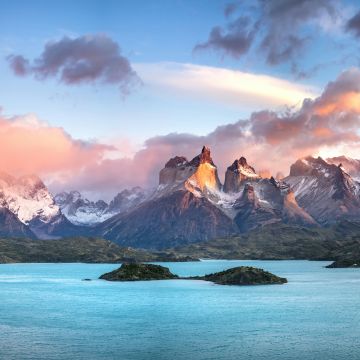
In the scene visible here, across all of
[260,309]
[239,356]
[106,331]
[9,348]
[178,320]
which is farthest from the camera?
[260,309]

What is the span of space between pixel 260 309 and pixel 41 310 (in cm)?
7176

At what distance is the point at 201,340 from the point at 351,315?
64.9m

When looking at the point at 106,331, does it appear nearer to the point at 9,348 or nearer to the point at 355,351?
the point at 9,348

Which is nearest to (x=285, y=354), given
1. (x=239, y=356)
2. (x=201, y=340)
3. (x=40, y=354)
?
(x=239, y=356)

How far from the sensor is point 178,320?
6673 inches

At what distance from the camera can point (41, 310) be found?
19900 cm

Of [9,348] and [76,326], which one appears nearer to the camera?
[9,348]

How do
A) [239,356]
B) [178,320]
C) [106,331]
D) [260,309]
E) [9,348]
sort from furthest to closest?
1. [260,309]
2. [178,320]
3. [106,331]
4. [9,348]
5. [239,356]

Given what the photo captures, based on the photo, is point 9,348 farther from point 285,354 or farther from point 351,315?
point 351,315

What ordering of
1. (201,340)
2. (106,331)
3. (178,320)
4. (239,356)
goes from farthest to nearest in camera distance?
(178,320) → (106,331) → (201,340) → (239,356)

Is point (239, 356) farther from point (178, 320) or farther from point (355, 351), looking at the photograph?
point (178, 320)

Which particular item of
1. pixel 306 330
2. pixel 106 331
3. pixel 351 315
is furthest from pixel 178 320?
pixel 351 315

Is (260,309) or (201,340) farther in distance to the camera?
(260,309)

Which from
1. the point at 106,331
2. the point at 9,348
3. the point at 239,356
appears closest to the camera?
the point at 239,356
